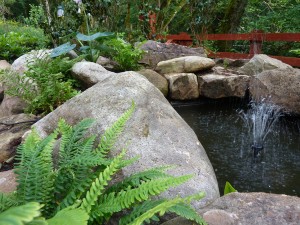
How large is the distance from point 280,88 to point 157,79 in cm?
202

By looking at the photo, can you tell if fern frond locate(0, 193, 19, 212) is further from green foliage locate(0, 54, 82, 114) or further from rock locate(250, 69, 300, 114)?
rock locate(250, 69, 300, 114)

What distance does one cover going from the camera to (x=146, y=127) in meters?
2.28

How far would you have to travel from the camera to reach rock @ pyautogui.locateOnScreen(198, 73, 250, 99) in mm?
5824

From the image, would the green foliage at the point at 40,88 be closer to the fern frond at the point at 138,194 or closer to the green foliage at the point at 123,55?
the green foliage at the point at 123,55

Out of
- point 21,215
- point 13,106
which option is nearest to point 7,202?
point 21,215

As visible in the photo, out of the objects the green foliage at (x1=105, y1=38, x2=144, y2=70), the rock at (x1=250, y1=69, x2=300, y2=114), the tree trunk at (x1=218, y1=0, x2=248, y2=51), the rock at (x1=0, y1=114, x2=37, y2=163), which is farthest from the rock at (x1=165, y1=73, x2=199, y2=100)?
the tree trunk at (x1=218, y1=0, x2=248, y2=51)

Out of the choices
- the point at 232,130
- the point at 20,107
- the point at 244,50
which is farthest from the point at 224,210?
the point at 244,50

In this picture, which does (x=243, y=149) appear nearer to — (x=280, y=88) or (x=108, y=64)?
(x=280, y=88)

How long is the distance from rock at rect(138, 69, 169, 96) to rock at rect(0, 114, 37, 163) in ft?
8.09

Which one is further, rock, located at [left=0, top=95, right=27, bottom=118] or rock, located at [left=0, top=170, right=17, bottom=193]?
rock, located at [left=0, top=95, right=27, bottom=118]

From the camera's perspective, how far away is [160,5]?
31.1 feet

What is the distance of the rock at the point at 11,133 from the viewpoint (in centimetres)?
278

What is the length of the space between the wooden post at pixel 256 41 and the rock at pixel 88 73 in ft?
18.2

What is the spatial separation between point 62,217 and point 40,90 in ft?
9.39
